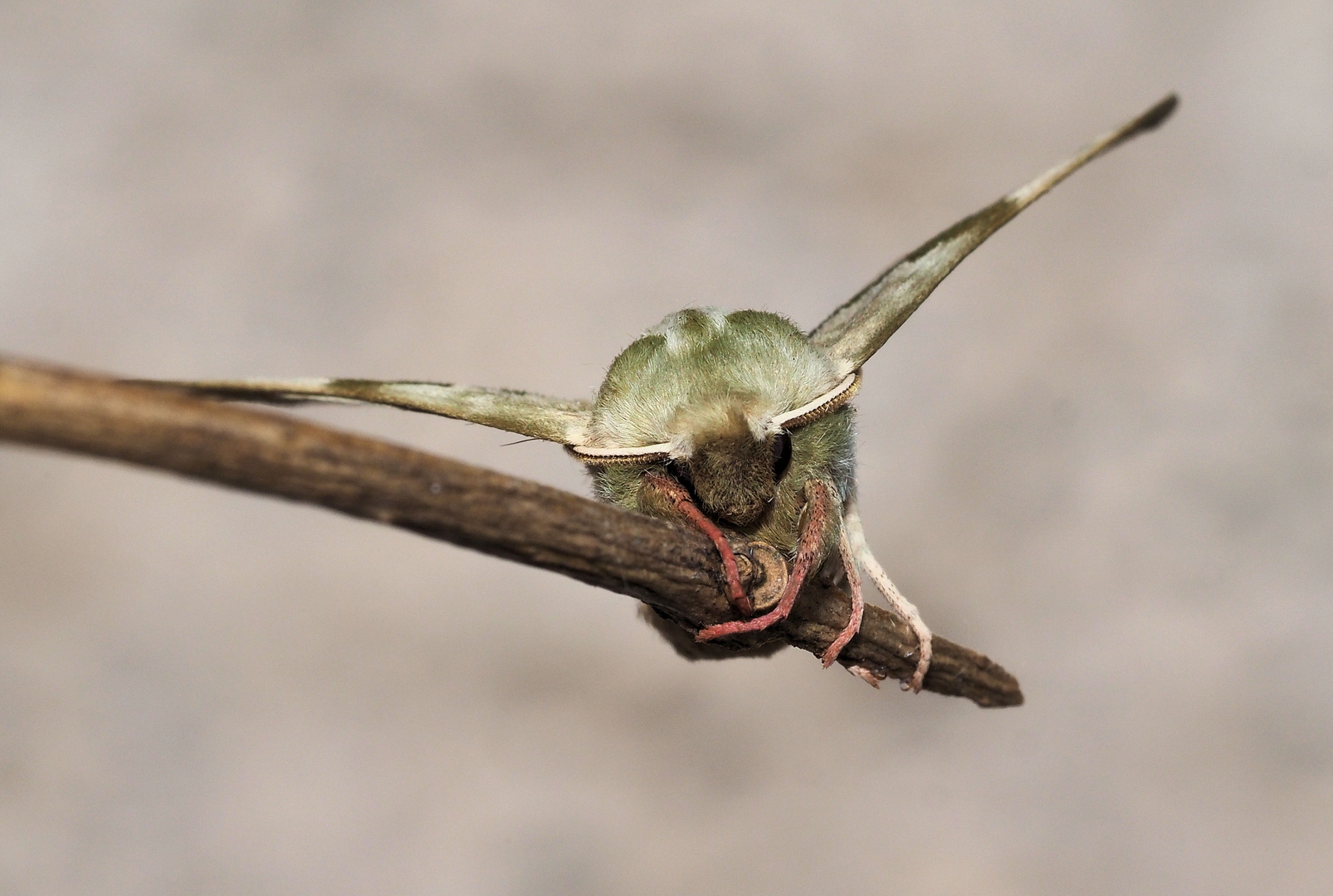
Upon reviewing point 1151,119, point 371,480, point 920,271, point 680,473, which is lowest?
point 371,480

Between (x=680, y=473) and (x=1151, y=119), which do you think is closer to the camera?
(x=680, y=473)

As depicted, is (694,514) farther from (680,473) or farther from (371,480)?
(371,480)

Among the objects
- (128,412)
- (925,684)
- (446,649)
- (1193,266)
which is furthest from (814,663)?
(128,412)

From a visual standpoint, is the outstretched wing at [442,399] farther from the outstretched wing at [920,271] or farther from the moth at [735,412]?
the outstretched wing at [920,271]

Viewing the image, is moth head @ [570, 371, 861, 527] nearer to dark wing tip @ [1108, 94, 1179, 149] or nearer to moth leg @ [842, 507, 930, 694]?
moth leg @ [842, 507, 930, 694]

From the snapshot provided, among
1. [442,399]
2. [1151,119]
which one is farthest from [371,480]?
[1151,119]

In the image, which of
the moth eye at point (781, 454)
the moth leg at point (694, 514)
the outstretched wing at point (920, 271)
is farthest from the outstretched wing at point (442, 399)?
the outstretched wing at point (920, 271)

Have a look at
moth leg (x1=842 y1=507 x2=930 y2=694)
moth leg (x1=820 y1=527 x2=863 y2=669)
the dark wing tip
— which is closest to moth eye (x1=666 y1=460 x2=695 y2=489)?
moth leg (x1=820 y1=527 x2=863 y2=669)
